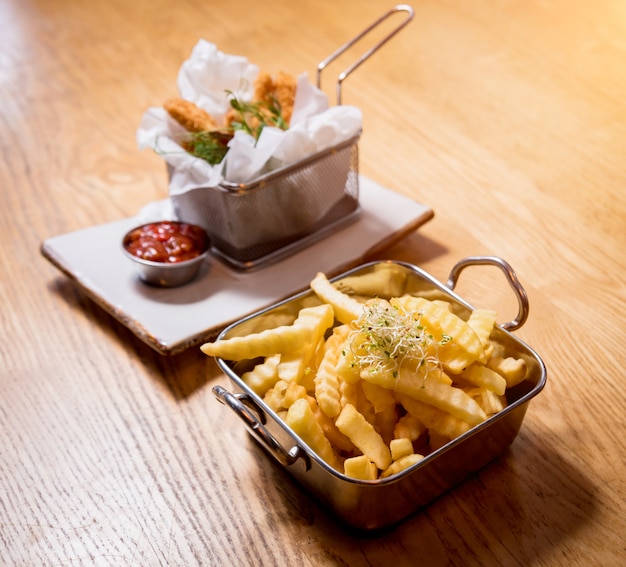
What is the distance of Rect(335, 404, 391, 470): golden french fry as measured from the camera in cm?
99

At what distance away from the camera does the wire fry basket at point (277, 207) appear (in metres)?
1.53

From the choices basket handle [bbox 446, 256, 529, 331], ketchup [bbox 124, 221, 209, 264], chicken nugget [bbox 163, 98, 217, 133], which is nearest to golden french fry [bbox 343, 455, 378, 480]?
basket handle [bbox 446, 256, 529, 331]

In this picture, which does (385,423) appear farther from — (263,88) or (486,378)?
(263,88)

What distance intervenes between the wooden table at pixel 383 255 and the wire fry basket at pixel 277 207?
0.18 meters

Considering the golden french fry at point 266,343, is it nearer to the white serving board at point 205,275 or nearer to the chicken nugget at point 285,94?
the white serving board at point 205,275

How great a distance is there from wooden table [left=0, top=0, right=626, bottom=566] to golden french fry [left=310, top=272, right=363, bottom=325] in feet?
0.83

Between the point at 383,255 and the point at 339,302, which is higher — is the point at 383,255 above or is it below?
below

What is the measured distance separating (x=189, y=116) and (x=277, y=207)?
268 mm

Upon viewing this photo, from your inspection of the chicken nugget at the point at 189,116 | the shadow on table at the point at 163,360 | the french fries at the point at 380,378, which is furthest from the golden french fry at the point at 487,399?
the chicken nugget at the point at 189,116

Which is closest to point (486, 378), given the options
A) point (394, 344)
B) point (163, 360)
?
point (394, 344)

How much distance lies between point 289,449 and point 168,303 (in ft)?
1.75

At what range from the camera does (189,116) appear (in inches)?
63.4

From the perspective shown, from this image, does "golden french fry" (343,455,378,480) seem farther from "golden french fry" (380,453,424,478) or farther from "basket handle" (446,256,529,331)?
"basket handle" (446,256,529,331)

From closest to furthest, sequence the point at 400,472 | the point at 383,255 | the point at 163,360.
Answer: the point at 400,472 → the point at 163,360 → the point at 383,255
